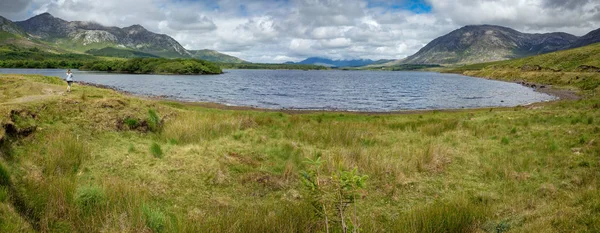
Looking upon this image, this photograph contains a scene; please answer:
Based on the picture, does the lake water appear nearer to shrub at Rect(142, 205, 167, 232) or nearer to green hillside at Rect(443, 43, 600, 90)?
green hillside at Rect(443, 43, 600, 90)

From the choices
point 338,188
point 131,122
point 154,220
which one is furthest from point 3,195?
point 131,122

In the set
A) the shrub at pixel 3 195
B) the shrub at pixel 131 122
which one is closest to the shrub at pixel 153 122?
the shrub at pixel 131 122

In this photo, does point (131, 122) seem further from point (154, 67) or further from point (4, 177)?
point (154, 67)

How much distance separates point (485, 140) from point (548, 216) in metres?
11.1

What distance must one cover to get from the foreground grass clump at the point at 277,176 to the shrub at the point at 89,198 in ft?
0.12

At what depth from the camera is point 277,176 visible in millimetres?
12148

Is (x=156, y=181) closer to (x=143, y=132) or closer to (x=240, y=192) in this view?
(x=240, y=192)

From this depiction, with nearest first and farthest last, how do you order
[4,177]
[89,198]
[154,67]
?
[89,198], [4,177], [154,67]

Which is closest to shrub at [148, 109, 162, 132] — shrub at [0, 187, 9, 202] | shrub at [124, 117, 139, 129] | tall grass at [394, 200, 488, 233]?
shrub at [124, 117, 139, 129]

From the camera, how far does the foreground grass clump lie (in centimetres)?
741

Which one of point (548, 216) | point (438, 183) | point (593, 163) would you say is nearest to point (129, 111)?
Answer: point (438, 183)

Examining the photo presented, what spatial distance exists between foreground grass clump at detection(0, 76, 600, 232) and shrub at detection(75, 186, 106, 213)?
0.12 ft

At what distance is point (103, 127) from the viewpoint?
1586 cm

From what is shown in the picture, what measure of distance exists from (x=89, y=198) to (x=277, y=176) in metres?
5.98
